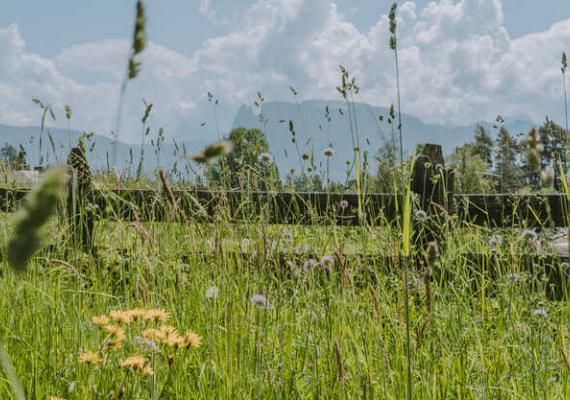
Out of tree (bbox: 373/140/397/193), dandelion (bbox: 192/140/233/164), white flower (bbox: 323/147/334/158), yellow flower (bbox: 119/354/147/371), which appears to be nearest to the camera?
dandelion (bbox: 192/140/233/164)

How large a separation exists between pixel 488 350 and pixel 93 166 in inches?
112

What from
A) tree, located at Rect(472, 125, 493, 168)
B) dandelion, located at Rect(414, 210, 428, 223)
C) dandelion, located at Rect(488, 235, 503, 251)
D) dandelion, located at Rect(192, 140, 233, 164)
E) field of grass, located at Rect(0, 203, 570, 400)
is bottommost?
field of grass, located at Rect(0, 203, 570, 400)

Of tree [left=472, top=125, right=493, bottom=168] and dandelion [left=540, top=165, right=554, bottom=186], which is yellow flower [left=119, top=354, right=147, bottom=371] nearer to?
dandelion [left=540, top=165, right=554, bottom=186]

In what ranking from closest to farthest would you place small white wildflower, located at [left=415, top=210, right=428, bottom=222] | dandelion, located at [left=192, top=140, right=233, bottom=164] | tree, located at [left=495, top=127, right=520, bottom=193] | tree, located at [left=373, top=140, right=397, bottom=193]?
dandelion, located at [left=192, top=140, right=233, bottom=164]
tree, located at [left=373, top=140, right=397, bottom=193]
small white wildflower, located at [left=415, top=210, right=428, bottom=222]
tree, located at [left=495, top=127, right=520, bottom=193]

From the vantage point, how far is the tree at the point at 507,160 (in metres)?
3.51

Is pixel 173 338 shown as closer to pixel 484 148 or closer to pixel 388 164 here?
pixel 388 164

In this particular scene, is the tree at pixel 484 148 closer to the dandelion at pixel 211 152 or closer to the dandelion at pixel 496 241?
the dandelion at pixel 496 241

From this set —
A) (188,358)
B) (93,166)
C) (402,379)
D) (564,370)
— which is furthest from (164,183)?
(93,166)

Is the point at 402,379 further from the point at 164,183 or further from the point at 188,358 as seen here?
the point at 164,183

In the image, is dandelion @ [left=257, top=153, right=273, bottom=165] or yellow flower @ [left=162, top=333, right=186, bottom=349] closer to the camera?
yellow flower @ [left=162, top=333, right=186, bottom=349]

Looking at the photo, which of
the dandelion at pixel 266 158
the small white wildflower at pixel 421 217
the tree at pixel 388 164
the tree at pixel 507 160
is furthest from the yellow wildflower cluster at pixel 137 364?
the tree at pixel 507 160

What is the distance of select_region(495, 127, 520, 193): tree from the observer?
351 centimetres

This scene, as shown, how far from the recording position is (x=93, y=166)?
4055mm

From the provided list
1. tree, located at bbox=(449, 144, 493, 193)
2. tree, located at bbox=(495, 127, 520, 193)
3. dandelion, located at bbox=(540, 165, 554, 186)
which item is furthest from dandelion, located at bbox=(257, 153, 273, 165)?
dandelion, located at bbox=(540, 165, 554, 186)
